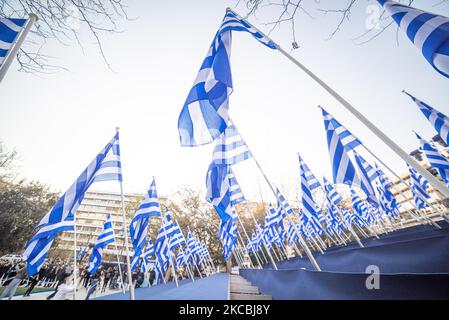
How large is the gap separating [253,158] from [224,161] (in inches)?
41.1

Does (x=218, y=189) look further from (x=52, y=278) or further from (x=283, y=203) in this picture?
(x=52, y=278)

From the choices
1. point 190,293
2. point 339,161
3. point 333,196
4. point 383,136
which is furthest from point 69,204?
point 333,196

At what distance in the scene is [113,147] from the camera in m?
6.14

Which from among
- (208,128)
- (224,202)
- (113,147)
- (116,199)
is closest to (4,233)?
(113,147)

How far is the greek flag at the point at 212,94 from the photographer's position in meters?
3.54

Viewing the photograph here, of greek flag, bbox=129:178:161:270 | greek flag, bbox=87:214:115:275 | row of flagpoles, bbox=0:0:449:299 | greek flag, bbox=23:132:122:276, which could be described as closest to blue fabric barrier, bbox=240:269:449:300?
row of flagpoles, bbox=0:0:449:299

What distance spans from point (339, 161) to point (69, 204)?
8.22 meters

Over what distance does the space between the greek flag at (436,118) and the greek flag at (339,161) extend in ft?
9.66

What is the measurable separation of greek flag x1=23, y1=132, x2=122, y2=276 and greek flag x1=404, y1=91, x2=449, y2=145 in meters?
10.3

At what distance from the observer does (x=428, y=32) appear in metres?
2.67

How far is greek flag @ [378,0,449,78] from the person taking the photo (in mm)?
2541

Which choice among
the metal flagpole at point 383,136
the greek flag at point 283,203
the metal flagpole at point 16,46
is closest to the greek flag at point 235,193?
the greek flag at point 283,203

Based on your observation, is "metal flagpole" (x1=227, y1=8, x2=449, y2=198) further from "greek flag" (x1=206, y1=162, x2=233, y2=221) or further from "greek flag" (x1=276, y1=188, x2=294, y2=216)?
"greek flag" (x1=206, y1=162, x2=233, y2=221)
